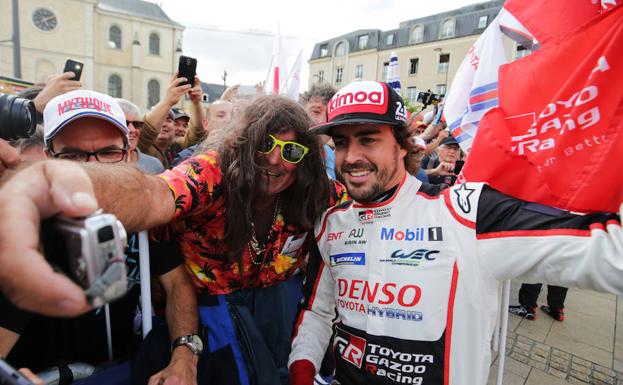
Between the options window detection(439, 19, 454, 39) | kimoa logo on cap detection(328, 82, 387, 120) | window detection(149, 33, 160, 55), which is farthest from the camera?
window detection(149, 33, 160, 55)

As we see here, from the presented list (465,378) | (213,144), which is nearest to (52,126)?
(213,144)

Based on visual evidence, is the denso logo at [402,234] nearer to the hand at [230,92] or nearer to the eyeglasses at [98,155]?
the eyeglasses at [98,155]

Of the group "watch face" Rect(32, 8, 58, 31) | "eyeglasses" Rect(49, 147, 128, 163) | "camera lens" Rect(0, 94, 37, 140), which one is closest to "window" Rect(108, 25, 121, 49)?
"watch face" Rect(32, 8, 58, 31)

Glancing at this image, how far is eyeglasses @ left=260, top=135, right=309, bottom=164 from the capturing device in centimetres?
179

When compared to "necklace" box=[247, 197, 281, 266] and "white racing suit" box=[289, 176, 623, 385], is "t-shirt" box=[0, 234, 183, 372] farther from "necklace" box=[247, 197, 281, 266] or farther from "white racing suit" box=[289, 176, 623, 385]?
"white racing suit" box=[289, 176, 623, 385]

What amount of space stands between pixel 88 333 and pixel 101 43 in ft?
149

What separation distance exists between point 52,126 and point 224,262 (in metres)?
1.28

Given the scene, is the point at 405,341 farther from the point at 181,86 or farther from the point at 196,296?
the point at 181,86

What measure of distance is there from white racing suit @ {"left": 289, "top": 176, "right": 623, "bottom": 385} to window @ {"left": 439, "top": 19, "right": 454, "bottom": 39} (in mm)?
38561

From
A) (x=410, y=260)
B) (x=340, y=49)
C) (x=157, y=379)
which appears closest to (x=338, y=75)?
(x=340, y=49)

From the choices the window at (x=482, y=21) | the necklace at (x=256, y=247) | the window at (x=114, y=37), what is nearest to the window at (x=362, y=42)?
the window at (x=482, y=21)

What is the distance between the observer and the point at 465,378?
135 cm

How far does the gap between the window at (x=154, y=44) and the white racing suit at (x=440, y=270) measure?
45.6 m

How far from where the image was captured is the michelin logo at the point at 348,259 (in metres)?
1.58
